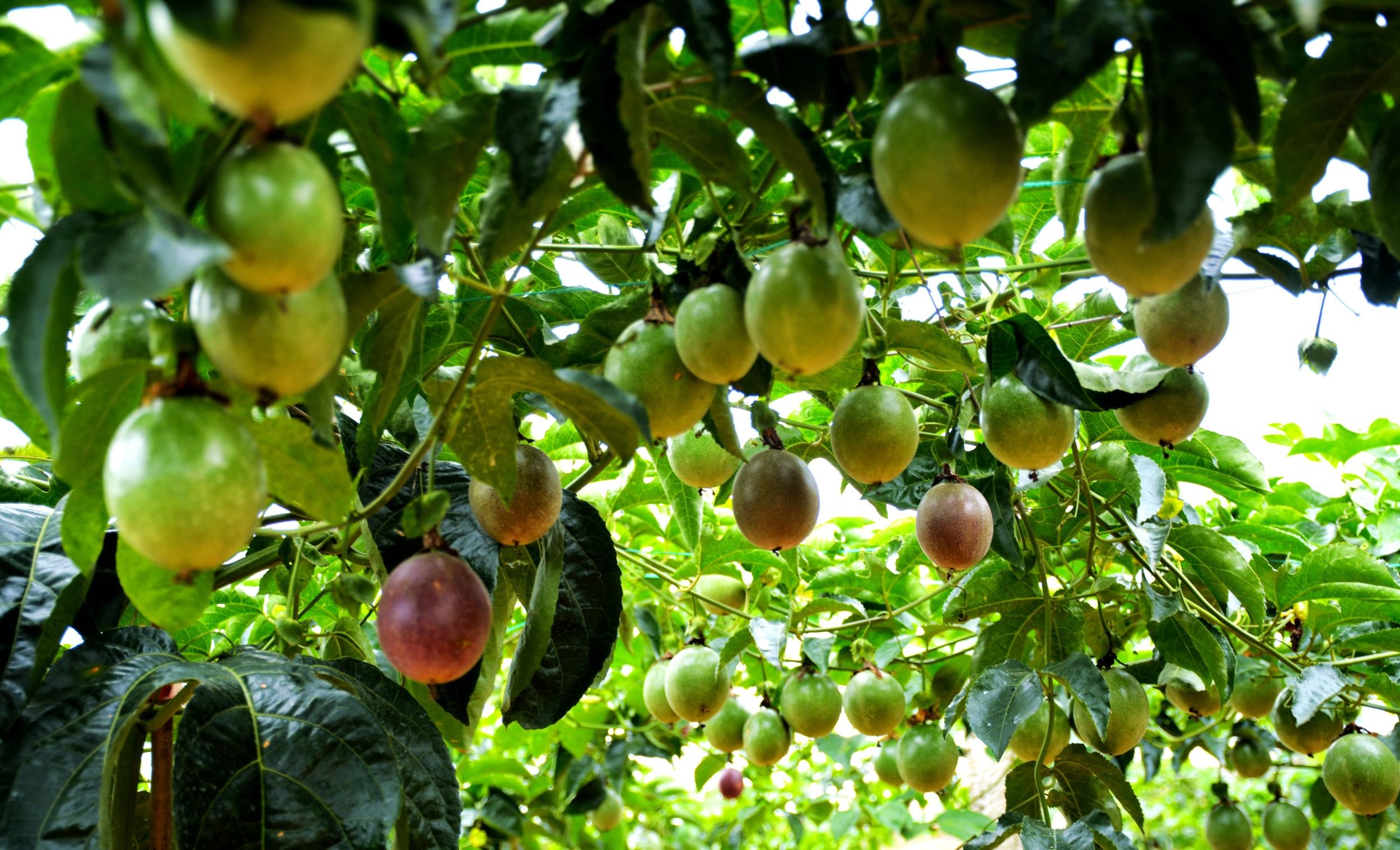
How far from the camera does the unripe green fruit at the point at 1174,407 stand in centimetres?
159

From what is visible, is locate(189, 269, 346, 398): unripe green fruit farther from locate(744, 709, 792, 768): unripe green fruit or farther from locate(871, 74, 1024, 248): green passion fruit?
locate(744, 709, 792, 768): unripe green fruit

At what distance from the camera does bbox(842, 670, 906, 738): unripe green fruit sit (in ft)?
8.75

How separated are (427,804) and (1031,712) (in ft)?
3.44

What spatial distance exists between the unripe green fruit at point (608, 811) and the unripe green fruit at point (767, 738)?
1419mm

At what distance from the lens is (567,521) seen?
1.83 meters

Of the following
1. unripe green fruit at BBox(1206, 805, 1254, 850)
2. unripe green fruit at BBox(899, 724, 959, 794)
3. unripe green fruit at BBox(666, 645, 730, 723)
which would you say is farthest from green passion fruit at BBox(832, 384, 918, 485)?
unripe green fruit at BBox(1206, 805, 1254, 850)

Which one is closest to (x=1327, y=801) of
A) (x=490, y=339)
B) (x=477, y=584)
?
(x=490, y=339)

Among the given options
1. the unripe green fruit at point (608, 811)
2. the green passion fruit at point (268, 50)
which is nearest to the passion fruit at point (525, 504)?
the green passion fruit at point (268, 50)

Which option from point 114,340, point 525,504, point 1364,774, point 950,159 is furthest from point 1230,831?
point 114,340

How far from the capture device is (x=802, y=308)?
1.00 m

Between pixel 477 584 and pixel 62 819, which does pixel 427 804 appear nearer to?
pixel 62 819

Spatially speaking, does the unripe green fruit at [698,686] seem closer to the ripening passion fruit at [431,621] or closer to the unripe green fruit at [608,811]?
the ripening passion fruit at [431,621]

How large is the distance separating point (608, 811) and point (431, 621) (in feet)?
11.3

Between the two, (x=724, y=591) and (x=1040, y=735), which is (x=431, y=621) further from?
(x=724, y=591)
